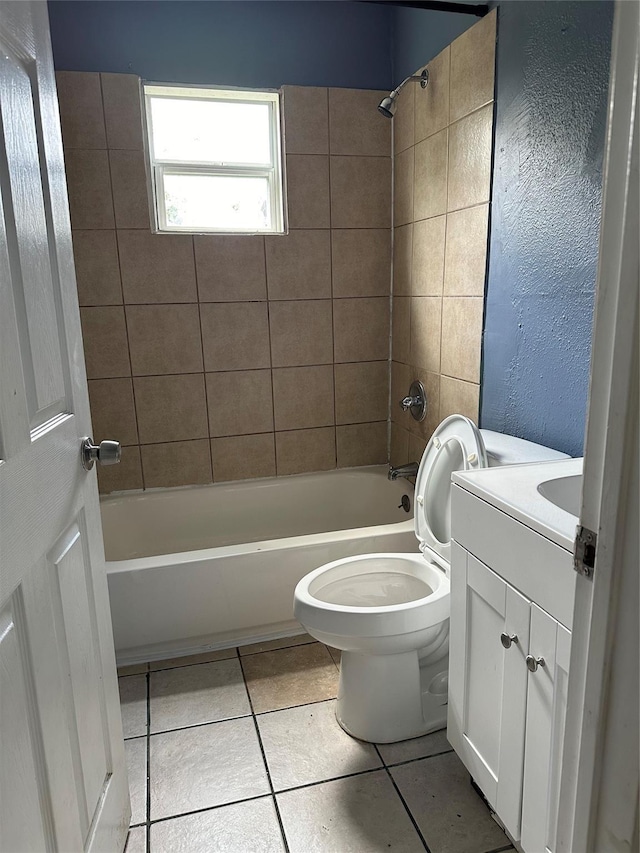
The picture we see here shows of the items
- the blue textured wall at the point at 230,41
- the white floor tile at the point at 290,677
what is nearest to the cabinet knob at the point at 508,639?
the white floor tile at the point at 290,677

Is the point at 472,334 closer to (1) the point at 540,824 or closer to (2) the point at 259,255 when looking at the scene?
(2) the point at 259,255

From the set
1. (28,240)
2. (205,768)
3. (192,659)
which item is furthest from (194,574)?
(28,240)

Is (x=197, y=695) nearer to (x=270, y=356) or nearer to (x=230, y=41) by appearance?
(x=270, y=356)

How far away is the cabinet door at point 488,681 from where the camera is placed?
1.11 meters

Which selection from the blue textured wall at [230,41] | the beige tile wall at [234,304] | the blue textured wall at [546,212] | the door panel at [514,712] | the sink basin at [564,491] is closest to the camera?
the door panel at [514,712]

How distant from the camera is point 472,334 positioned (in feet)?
6.58

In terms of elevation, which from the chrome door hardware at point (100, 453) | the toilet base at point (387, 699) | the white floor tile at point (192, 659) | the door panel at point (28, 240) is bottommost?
the white floor tile at point (192, 659)

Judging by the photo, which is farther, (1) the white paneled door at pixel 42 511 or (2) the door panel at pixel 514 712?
(2) the door panel at pixel 514 712

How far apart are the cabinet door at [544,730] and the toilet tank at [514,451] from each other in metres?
0.56

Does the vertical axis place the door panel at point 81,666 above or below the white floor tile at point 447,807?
above

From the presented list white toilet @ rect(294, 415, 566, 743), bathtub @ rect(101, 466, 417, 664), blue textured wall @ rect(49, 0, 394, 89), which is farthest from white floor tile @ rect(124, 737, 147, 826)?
blue textured wall @ rect(49, 0, 394, 89)

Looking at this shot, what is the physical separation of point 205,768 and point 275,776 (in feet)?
0.63

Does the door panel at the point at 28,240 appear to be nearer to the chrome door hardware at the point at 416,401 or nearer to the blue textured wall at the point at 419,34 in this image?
the blue textured wall at the point at 419,34

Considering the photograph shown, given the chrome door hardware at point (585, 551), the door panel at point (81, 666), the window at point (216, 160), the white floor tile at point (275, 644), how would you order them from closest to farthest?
the chrome door hardware at point (585, 551) → the door panel at point (81, 666) → the white floor tile at point (275, 644) → the window at point (216, 160)
